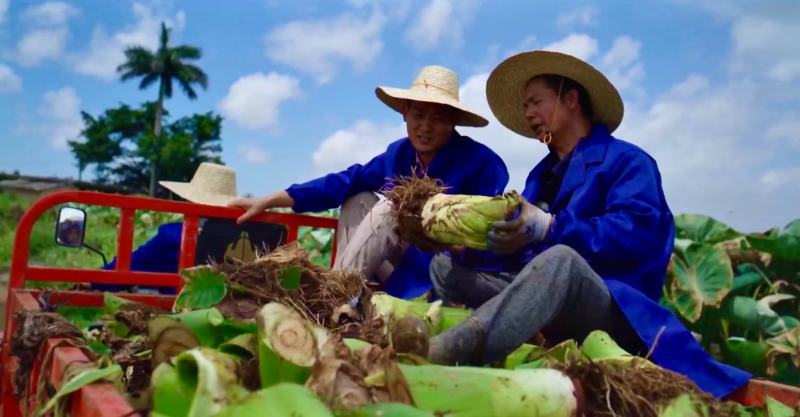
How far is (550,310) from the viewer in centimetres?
245

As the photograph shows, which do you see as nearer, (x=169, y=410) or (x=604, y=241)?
(x=169, y=410)

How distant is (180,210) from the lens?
3234mm

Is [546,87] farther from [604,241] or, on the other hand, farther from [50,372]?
[50,372]

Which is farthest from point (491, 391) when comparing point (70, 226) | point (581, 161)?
point (70, 226)

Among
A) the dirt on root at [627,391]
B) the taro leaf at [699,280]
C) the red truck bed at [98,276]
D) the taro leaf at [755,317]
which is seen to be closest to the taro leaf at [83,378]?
the red truck bed at [98,276]

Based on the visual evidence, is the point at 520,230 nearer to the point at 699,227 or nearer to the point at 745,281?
the point at 745,281

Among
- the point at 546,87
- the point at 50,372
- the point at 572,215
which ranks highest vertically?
the point at 546,87

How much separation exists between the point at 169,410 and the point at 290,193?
2.65m

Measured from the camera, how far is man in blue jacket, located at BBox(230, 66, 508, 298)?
3.82 metres

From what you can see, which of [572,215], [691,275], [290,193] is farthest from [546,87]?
[691,275]

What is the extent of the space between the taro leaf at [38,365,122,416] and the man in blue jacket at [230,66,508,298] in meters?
2.17

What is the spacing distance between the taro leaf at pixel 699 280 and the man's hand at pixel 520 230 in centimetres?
338

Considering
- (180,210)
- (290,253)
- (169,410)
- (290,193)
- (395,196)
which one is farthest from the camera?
(290,193)

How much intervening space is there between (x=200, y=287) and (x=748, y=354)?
170 inches
